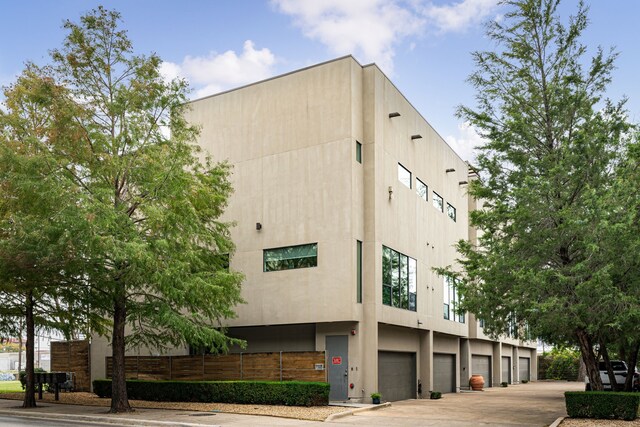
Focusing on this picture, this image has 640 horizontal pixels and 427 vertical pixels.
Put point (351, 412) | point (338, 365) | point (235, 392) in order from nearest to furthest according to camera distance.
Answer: point (351, 412)
point (235, 392)
point (338, 365)

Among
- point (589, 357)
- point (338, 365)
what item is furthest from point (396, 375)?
point (589, 357)

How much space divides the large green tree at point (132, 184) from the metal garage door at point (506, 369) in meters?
36.0

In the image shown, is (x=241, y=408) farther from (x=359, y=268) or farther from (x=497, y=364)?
(x=497, y=364)

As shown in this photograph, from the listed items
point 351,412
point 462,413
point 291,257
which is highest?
point 291,257

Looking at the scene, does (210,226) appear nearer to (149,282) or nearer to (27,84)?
(149,282)

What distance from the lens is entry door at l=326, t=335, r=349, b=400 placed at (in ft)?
81.5

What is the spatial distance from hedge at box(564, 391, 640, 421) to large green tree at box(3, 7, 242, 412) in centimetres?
1178

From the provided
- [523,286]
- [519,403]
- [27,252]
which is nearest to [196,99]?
[27,252]

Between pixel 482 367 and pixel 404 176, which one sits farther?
pixel 482 367

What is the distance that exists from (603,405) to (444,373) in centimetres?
1765

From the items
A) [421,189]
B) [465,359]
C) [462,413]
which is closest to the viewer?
[462,413]

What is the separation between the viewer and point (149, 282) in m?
20.9

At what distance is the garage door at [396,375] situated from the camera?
27.7m

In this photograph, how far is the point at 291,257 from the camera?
87.4ft
